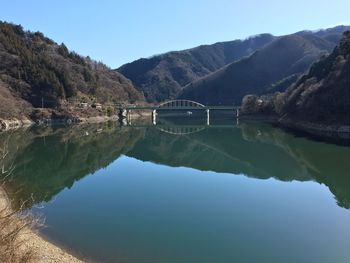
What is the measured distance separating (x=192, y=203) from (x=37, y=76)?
87669mm

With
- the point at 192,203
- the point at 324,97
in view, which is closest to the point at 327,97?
the point at 324,97

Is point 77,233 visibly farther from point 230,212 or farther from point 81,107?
point 81,107

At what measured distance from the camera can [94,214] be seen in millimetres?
18078

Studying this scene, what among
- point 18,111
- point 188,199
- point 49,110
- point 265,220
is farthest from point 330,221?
point 49,110

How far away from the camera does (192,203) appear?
20.0m

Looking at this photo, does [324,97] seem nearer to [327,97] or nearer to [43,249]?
[327,97]

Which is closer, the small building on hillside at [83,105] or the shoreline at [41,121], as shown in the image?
the shoreline at [41,121]

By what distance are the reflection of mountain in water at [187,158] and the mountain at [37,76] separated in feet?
117

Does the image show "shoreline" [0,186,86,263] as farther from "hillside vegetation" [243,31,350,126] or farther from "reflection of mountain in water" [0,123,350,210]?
"hillside vegetation" [243,31,350,126]

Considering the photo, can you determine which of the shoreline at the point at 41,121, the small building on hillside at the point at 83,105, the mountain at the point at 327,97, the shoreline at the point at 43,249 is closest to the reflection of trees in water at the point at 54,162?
the shoreline at the point at 43,249

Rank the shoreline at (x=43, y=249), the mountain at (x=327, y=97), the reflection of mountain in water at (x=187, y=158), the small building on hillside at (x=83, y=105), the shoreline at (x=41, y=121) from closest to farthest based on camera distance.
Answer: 1. the shoreline at (x=43, y=249)
2. the reflection of mountain in water at (x=187, y=158)
3. the mountain at (x=327, y=97)
4. the shoreline at (x=41, y=121)
5. the small building on hillside at (x=83, y=105)

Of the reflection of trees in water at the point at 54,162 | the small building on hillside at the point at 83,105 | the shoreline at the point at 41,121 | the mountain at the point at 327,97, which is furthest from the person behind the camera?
the small building on hillside at the point at 83,105

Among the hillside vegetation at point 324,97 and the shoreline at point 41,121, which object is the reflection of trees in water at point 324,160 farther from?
the shoreline at point 41,121

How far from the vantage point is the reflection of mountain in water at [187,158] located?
2584cm
